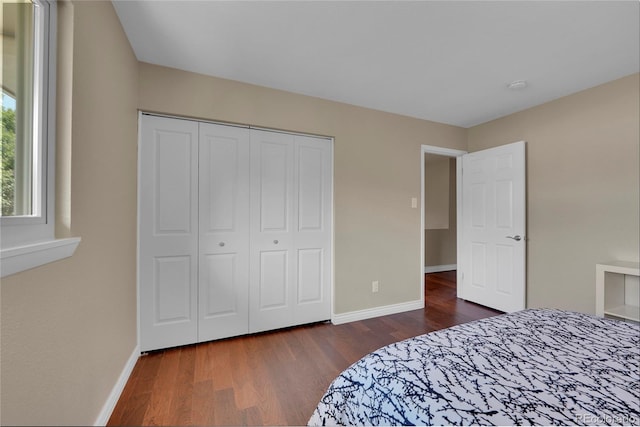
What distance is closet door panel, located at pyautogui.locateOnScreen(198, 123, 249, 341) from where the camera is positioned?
2.28 metres

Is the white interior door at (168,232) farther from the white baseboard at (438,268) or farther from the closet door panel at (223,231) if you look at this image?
the white baseboard at (438,268)

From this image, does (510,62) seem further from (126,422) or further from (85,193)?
(126,422)

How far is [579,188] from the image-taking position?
2531 millimetres

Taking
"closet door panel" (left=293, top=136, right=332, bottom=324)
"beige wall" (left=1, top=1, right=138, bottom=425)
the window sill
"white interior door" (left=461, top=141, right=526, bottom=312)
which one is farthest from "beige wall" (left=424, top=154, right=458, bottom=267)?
the window sill

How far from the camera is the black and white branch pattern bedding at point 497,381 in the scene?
0.76 m

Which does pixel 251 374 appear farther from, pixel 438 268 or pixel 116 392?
pixel 438 268

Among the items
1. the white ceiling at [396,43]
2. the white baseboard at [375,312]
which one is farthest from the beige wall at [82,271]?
the white baseboard at [375,312]

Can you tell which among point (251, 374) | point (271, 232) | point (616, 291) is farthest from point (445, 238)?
point (251, 374)

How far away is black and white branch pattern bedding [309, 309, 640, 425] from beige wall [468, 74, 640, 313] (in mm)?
1496

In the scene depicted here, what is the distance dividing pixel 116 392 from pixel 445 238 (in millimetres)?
5474

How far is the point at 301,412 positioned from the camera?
1.50 metres

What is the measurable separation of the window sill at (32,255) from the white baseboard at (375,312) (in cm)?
230

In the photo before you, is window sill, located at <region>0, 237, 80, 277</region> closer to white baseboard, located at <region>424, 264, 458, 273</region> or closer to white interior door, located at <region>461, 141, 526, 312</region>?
white interior door, located at <region>461, 141, 526, 312</region>

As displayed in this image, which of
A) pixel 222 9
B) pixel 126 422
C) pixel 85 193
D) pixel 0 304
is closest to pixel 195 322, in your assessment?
pixel 126 422
